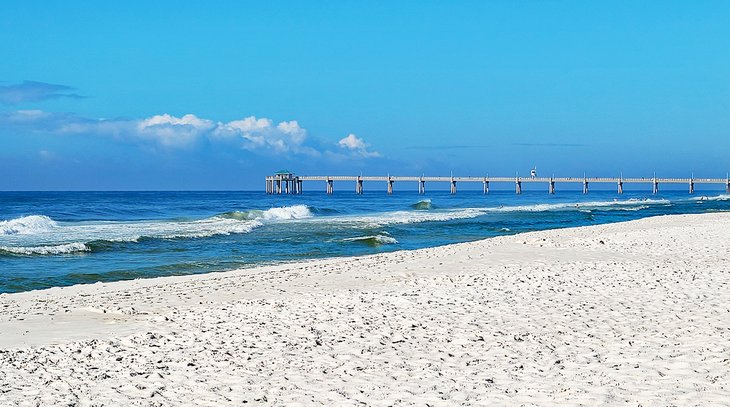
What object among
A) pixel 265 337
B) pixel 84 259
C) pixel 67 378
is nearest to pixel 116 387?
pixel 67 378

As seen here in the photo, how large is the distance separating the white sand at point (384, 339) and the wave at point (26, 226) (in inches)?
Answer: 716

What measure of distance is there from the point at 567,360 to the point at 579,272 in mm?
6099

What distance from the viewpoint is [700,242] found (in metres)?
17.9

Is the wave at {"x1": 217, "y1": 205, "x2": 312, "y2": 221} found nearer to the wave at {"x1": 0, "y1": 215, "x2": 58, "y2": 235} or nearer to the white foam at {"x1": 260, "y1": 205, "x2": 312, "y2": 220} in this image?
the white foam at {"x1": 260, "y1": 205, "x2": 312, "y2": 220}

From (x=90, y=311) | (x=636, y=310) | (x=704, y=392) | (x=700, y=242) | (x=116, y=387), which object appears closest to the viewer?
(x=704, y=392)

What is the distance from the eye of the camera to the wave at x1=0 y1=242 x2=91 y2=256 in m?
19.8

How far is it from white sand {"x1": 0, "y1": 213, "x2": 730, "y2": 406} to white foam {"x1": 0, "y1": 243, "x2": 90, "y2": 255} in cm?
795

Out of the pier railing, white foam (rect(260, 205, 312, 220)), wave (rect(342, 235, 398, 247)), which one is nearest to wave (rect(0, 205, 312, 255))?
wave (rect(342, 235, 398, 247))

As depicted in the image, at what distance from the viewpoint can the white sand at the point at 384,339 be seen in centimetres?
577

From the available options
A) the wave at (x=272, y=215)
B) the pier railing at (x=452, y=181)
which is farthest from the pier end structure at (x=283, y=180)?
the wave at (x=272, y=215)

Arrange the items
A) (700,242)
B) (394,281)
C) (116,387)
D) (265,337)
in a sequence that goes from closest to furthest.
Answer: (116,387)
(265,337)
(394,281)
(700,242)

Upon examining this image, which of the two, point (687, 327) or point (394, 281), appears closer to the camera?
point (687, 327)

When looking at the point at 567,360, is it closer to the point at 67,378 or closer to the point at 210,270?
the point at 67,378

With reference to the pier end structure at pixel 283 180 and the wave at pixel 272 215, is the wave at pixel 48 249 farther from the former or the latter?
the pier end structure at pixel 283 180
